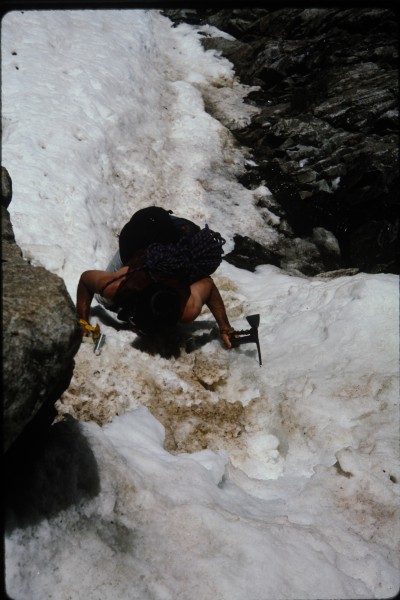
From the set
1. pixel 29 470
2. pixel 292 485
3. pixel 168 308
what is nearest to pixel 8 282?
pixel 29 470

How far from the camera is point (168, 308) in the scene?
4918mm

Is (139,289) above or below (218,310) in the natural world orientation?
above

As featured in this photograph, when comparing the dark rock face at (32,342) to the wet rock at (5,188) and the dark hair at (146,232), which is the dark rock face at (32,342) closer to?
the wet rock at (5,188)

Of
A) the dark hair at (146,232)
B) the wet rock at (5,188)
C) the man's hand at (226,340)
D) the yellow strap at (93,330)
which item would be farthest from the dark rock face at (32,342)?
the man's hand at (226,340)

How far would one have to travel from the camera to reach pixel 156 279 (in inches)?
190

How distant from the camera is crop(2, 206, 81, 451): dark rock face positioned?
2.13 m

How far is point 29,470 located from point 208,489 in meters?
1.33

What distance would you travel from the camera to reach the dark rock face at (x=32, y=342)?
213 cm

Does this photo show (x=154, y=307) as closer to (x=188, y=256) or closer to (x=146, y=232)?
(x=188, y=256)

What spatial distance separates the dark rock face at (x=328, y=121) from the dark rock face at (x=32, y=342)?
19.0 ft

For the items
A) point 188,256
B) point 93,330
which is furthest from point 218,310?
point 93,330

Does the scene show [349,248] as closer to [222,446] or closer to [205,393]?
[205,393]

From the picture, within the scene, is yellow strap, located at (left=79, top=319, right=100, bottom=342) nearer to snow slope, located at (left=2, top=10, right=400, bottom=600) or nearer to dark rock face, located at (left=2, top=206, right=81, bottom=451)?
snow slope, located at (left=2, top=10, right=400, bottom=600)

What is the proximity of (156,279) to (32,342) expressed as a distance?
2599 millimetres
